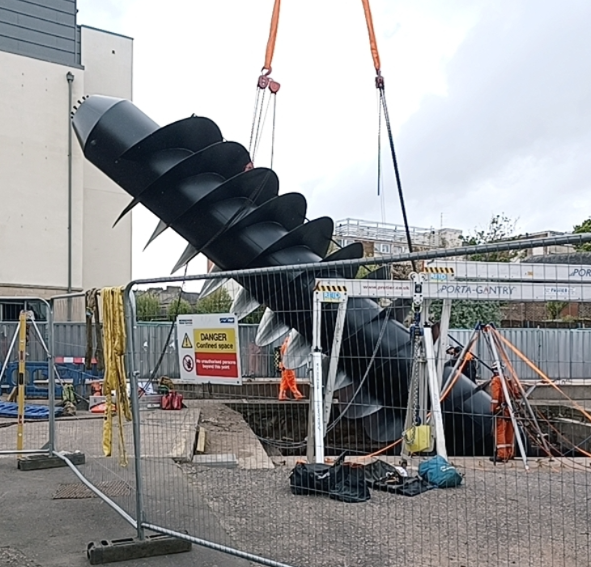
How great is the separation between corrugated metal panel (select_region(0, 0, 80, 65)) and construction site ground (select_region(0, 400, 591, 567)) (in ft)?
64.3

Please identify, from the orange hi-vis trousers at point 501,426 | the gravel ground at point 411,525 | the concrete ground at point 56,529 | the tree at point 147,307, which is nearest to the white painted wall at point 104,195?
the concrete ground at point 56,529

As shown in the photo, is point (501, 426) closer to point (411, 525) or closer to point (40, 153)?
point (411, 525)

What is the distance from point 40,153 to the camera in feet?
76.2

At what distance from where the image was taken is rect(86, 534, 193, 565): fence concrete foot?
448 centimetres

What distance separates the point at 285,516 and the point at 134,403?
6.34 ft

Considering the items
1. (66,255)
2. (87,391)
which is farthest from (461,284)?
(66,255)

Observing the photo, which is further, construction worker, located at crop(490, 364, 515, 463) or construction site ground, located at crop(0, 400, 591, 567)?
construction worker, located at crop(490, 364, 515, 463)

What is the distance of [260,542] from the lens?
500 cm

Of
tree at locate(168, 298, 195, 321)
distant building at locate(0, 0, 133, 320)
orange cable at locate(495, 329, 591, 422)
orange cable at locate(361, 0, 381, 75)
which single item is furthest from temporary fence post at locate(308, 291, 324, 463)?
distant building at locate(0, 0, 133, 320)

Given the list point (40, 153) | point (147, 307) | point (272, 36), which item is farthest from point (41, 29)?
point (147, 307)

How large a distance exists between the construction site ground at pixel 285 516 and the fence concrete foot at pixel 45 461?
4.6 inches

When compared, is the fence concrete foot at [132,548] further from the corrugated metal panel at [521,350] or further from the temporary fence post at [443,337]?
the temporary fence post at [443,337]

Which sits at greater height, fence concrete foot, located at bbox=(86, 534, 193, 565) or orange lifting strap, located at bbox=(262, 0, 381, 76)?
orange lifting strap, located at bbox=(262, 0, 381, 76)

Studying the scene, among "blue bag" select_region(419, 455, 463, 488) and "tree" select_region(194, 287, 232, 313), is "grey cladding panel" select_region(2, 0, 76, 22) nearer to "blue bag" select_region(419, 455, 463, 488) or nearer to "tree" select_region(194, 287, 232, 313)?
"tree" select_region(194, 287, 232, 313)
